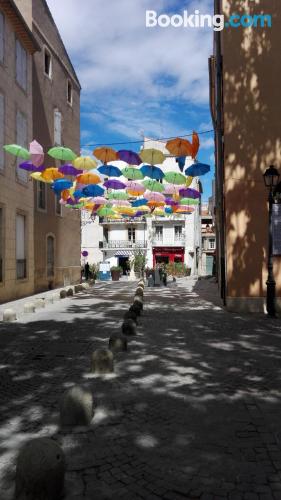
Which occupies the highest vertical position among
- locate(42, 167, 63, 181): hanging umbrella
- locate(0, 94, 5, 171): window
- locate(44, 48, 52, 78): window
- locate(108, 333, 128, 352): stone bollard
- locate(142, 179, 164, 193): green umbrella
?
locate(44, 48, 52, 78): window

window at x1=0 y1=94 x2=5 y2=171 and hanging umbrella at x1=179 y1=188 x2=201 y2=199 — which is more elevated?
window at x1=0 y1=94 x2=5 y2=171

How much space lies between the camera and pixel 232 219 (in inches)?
522

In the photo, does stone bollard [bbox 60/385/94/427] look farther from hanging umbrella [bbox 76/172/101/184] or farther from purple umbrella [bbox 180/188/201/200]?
purple umbrella [bbox 180/188/201/200]

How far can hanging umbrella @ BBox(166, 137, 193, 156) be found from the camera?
13.1 meters

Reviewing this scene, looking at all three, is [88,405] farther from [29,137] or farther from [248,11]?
[29,137]

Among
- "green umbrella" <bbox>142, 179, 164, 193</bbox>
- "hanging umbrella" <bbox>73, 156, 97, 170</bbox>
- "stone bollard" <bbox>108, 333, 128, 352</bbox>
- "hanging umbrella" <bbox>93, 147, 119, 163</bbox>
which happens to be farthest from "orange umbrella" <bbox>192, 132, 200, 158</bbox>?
"stone bollard" <bbox>108, 333, 128, 352</bbox>

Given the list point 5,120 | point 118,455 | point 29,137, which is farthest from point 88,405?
point 29,137

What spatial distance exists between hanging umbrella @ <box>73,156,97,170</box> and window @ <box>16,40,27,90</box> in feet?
22.6

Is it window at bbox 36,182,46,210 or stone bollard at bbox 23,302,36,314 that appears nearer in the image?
stone bollard at bbox 23,302,36,314

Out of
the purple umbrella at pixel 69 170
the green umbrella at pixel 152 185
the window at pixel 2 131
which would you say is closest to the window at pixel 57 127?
the window at pixel 2 131

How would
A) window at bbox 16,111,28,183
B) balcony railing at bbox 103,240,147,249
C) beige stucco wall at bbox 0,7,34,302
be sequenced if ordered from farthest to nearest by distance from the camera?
1. balcony railing at bbox 103,240,147,249
2. window at bbox 16,111,28,183
3. beige stucco wall at bbox 0,7,34,302

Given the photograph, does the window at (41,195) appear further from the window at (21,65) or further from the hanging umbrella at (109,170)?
the hanging umbrella at (109,170)

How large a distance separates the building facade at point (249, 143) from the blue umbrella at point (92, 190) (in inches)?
241

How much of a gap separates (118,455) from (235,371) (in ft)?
10.7
